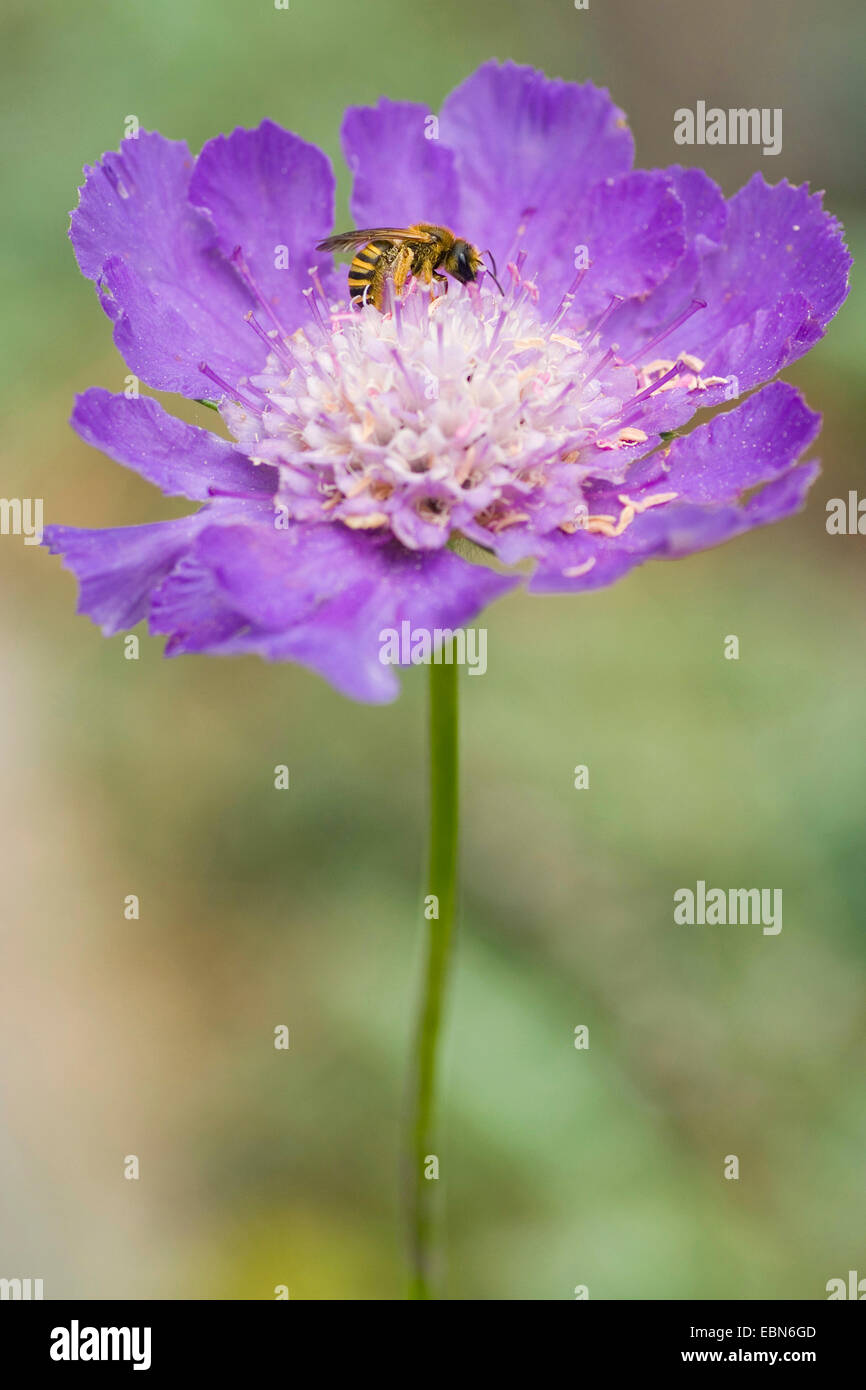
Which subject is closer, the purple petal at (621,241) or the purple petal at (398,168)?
the purple petal at (621,241)

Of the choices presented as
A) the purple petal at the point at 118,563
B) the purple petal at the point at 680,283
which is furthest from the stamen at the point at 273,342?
the purple petal at the point at 680,283

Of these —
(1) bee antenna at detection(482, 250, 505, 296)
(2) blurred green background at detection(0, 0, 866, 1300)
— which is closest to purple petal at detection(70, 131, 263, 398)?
(1) bee antenna at detection(482, 250, 505, 296)

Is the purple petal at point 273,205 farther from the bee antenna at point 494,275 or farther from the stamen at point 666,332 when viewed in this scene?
the stamen at point 666,332

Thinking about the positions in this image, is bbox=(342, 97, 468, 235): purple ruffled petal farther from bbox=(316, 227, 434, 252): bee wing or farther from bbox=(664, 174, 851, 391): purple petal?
bbox=(664, 174, 851, 391): purple petal

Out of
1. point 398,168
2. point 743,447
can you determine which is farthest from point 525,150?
point 743,447

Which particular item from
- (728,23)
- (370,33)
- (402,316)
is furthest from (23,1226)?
(728,23)
